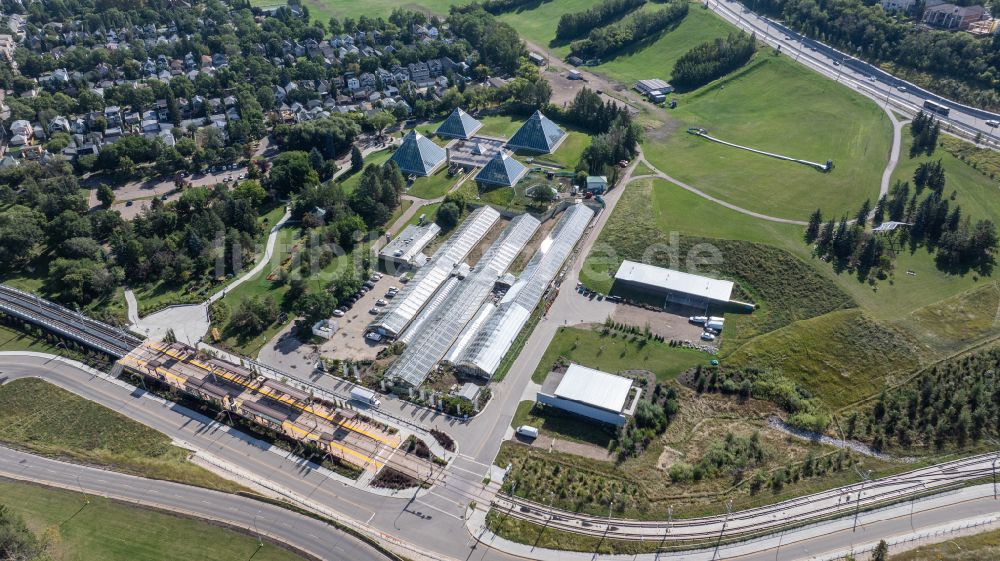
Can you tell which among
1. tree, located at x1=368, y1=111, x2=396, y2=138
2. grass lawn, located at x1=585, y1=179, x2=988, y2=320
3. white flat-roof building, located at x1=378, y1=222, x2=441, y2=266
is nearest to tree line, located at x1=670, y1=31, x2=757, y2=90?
grass lawn, located at x1=585, y1=179, x2=988, y2=320

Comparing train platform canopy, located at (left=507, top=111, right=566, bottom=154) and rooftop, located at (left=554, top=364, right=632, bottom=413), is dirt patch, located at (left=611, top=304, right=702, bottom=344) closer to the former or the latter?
rooftop, located at (left=554, top=364, right=632, bottom=413)

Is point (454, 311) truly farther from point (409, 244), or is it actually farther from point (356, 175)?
point (356, 175)

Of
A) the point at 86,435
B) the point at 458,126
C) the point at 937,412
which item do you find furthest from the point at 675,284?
the point at 86,435

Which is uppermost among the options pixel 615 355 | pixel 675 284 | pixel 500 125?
pixel 500 125

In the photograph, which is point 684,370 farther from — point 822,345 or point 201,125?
point 201,125

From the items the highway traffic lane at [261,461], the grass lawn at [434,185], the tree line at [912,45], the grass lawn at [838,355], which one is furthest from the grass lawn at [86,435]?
the tree line at [912,45]

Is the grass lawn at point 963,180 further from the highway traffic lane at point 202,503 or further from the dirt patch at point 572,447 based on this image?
the highway traffic lane at point 202,503

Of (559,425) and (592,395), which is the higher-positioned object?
(592,395)
